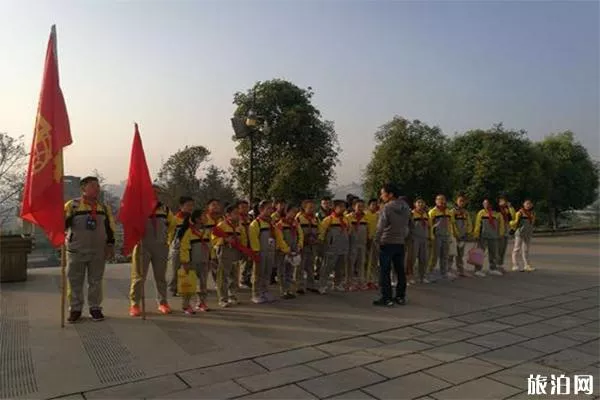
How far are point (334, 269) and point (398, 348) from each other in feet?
11.3

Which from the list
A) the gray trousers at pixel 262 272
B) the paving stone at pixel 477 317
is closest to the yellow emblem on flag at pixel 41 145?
the gray trousers at pixel 262 272

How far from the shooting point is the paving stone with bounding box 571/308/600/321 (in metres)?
7.15

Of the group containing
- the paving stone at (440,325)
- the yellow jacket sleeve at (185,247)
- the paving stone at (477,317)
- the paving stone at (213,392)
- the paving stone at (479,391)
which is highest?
the yellow jacket sleeve at (185,247)

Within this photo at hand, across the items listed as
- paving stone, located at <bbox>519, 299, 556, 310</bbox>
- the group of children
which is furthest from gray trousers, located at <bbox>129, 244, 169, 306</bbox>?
paving stone, located at <bbox>519, 299, 556, 310</bbox>

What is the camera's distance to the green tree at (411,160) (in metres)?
18.6

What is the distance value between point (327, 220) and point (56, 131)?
448 cm

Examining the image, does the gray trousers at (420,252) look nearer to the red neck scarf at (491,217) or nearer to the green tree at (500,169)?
the red neck scarf at (491,217)

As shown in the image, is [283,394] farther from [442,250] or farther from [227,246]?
[442,250]

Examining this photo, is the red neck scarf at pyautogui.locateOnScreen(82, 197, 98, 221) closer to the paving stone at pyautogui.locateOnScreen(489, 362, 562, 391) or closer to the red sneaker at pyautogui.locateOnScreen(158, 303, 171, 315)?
the red sneaker at pyautogui.locateOnScreen(158, 303, 171, 315)

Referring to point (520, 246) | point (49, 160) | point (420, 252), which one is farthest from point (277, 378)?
point (520, 246)

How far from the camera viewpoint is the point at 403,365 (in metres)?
4.95

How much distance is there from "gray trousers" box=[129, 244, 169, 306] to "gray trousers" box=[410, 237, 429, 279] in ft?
15.6

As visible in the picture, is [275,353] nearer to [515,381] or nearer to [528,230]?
[515,381]

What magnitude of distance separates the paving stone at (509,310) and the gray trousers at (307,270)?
3.03 m
